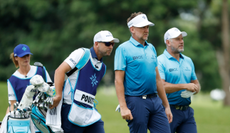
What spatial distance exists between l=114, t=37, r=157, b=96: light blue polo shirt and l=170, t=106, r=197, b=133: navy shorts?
3.26ft

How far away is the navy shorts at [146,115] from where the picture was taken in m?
4.50

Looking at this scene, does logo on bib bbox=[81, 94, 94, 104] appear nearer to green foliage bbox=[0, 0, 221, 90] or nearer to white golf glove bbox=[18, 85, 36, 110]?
white golf glove bbox=[18, 85, 36, 110]

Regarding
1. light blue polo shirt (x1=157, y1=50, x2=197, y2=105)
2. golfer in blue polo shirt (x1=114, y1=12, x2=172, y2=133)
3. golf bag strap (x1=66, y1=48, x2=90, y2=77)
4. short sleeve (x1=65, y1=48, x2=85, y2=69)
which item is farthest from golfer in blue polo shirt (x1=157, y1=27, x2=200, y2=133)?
short sleeve (x1=65, y1=48, x2=85, y2=69)

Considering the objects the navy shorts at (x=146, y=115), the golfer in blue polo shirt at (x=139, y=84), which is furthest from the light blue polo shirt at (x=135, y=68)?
the navy shorts at (x=146, y=115)

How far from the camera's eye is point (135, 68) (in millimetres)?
4555

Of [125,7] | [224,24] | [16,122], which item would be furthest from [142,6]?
[16,122]

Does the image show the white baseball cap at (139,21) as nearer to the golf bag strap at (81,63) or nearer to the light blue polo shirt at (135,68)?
the light blue polo shirt at (135,68)

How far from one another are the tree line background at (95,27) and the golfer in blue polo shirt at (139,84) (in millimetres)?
16867

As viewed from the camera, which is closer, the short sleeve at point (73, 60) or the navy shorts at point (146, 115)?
the short sleeve at point (73, 60)

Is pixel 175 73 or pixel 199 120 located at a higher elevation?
pixel 175 73

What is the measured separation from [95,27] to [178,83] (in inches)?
682

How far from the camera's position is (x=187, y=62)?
573cm

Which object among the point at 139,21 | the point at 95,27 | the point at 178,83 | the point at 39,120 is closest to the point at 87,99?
the point at 39,120

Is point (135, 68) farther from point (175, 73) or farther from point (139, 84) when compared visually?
point (175, 73)
